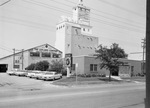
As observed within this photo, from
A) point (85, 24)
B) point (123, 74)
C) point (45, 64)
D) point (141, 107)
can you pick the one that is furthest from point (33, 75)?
point (85, 24)

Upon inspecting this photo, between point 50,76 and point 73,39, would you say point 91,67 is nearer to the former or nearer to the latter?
point 50,76

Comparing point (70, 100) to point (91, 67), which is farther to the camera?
point (91, 67)

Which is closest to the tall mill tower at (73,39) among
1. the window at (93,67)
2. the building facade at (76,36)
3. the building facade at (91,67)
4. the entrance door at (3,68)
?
the building facade at (76,36)

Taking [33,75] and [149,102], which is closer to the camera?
[149,102]

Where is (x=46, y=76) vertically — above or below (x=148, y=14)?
below

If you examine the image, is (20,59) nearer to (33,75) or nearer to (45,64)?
(45,64)

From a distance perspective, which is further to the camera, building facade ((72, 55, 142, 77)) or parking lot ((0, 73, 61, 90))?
building facade ((72, 55, 142, 77))

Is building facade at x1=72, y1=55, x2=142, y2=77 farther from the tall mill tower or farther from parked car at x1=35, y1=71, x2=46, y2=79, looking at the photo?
the tall mill tower

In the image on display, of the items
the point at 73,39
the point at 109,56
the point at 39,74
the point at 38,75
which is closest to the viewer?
the point at 109,56

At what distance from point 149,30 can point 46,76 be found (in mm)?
29325

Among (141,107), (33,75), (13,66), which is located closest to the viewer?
(141,107)

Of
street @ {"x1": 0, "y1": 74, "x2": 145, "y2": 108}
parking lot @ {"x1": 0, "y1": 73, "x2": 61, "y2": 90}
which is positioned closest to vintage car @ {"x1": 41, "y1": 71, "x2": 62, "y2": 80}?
parking lot @ {"x1": 0, "y1": 73, "x2": 61, "y2": 90}

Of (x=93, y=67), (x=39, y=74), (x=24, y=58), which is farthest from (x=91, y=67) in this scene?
(x=24, y=58)

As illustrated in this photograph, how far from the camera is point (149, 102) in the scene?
Result: 2766mm
